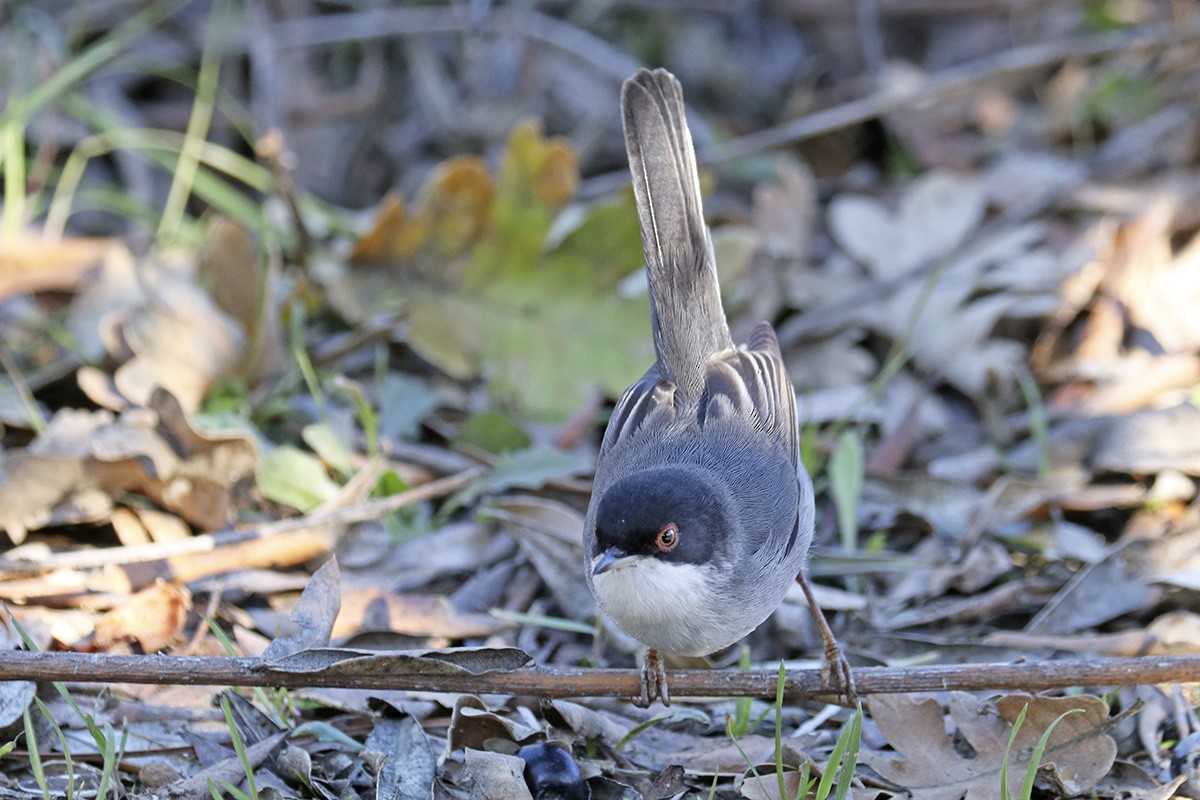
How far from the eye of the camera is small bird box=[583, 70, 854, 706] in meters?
3.45

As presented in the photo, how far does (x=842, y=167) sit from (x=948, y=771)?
14.2ft

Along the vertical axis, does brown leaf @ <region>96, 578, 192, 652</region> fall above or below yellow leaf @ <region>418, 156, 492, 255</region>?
below

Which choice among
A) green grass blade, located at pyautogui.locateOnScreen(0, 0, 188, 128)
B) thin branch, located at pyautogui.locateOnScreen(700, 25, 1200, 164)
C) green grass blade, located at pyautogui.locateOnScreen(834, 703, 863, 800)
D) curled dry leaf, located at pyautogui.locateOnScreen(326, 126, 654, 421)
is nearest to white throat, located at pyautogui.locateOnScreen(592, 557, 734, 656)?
green grass blade, located at pyautogui.locateOnScreen(834, 703, 863, 800)

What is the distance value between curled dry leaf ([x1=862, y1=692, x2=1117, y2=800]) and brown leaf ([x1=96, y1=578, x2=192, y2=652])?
2017mm

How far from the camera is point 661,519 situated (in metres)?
3.43

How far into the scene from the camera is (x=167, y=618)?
3857 millimetres

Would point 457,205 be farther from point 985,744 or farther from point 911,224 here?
point 985,744

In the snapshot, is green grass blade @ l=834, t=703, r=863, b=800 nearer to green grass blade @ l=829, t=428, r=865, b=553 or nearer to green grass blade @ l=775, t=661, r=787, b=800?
green grass blade @ l=775, t=661, r=787, b=800

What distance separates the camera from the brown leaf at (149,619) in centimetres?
375

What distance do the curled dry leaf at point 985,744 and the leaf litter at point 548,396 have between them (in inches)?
0.4

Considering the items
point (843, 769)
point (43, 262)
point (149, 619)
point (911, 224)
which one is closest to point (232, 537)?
point (149, 619)

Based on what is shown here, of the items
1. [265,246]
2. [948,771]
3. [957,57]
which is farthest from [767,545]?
[957,57]

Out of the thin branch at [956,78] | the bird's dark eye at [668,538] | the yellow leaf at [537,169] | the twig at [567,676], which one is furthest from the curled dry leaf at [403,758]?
the thin branch at [956,78]

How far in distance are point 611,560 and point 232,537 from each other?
1356 millimetres
